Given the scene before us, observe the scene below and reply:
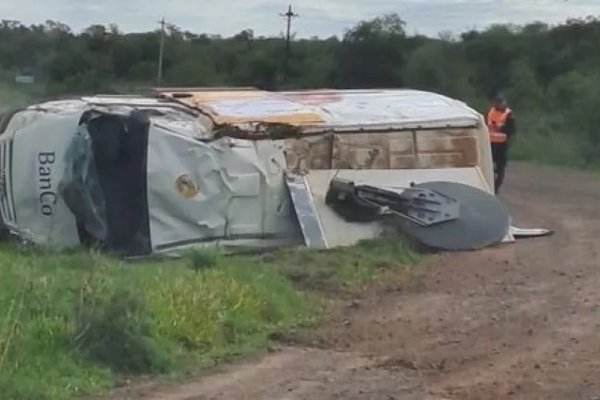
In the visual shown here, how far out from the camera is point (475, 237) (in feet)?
49.5

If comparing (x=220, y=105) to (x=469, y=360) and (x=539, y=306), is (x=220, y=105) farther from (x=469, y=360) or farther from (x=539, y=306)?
(x=469, y=360)

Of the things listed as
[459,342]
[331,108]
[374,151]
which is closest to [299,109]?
[331,108]

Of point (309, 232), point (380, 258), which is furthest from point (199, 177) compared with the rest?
point (380, 258)

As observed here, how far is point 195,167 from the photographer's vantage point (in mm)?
14812

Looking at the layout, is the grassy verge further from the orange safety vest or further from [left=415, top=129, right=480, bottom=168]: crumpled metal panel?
the orange safety vest

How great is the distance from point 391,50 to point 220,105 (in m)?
33.3

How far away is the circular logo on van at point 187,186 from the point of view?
1466 cm

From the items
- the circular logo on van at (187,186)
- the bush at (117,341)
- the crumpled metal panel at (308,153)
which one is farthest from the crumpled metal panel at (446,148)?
the bush at (117,341)

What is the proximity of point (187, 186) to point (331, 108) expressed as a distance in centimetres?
241

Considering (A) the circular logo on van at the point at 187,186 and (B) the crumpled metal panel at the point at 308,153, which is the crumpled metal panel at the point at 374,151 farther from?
(A) the circular logo on van at the point at 187,186

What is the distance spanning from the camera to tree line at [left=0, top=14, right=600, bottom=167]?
1662 inches

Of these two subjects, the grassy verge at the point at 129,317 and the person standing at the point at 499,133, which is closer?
the grassy verge at the point at 129,317

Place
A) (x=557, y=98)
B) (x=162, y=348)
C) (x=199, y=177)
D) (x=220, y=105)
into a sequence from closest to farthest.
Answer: (x=162, y=348)
(x=199, y=177)
(x=220, y=105)
(x=557, y=98)

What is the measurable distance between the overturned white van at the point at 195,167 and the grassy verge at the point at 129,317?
7.18ft
